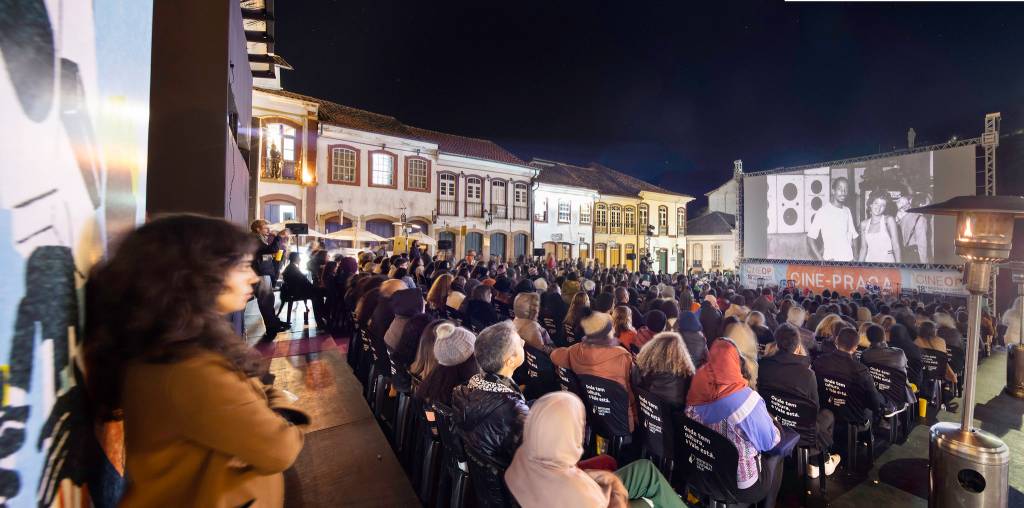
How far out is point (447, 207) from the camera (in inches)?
853

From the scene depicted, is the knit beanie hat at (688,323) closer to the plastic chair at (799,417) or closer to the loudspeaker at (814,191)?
the plastic chair at (799,417)

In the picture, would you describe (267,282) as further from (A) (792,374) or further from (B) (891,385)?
(B) (891,385)

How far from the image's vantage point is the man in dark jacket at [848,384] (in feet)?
12.4

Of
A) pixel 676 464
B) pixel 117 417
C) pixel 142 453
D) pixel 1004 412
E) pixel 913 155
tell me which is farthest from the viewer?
pixel 913 155

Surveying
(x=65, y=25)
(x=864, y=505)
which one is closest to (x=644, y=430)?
(x=864, y=505)

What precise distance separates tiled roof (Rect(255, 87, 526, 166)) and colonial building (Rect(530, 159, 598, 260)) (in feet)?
9.18

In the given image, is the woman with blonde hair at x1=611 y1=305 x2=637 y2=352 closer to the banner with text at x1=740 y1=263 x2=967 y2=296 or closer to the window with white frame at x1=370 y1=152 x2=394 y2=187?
the banner with text at x1=740 y1=263 x2=967 y2=296

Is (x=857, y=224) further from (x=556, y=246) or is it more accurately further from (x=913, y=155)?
(x=556, y=246)

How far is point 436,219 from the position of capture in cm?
2102

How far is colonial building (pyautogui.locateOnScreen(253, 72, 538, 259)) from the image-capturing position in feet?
54.7

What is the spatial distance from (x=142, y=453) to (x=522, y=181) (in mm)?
23783

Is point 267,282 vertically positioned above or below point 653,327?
above

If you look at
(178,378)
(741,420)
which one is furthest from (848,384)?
(178,378)

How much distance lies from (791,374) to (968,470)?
1.10 meters
